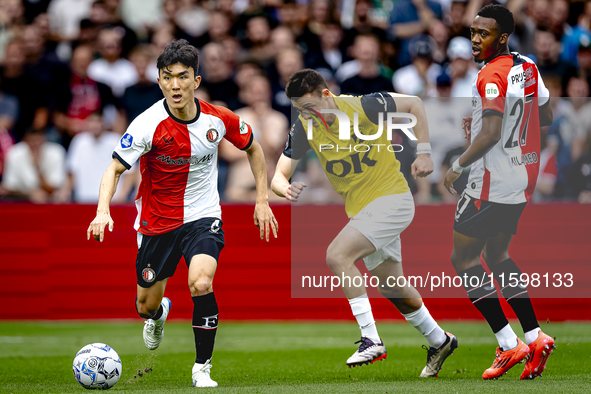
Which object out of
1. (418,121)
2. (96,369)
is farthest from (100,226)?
(418,121)

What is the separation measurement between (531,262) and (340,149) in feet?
11.0

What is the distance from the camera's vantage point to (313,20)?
11.7 metres

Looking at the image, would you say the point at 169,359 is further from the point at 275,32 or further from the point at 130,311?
the point at 275,32

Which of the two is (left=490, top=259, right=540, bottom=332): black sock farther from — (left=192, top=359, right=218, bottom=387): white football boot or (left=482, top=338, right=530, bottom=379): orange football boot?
(left=192, top=359, right=218, bottom=387): white football boot

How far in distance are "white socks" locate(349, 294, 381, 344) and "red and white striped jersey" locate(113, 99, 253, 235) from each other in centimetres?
142

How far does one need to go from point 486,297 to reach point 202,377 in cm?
244

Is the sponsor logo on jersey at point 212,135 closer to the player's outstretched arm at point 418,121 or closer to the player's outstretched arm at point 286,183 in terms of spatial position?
the player's outstretched arm at point 286,183

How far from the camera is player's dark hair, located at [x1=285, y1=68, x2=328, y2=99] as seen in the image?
20.6 feet

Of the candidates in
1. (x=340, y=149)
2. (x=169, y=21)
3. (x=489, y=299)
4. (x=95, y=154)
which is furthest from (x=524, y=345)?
(x=169, y=21)

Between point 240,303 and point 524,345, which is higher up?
point 524,345

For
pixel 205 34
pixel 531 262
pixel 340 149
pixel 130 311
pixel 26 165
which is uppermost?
pixel 205 34

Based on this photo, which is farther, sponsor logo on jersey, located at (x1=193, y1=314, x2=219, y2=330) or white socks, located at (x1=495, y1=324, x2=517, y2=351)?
white socks, located at (x1=495, y1=324, x2=517, y2=351)

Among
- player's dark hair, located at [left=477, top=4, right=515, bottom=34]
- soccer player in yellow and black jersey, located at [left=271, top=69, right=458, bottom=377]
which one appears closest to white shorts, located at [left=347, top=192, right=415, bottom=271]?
soccer player in yellow and black jersey, located at [left=271, top=69, right=458, bottom=377]

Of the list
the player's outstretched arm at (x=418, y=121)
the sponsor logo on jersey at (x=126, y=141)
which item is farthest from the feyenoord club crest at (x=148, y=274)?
the player's outstretched arm at (x=418, y=121)
